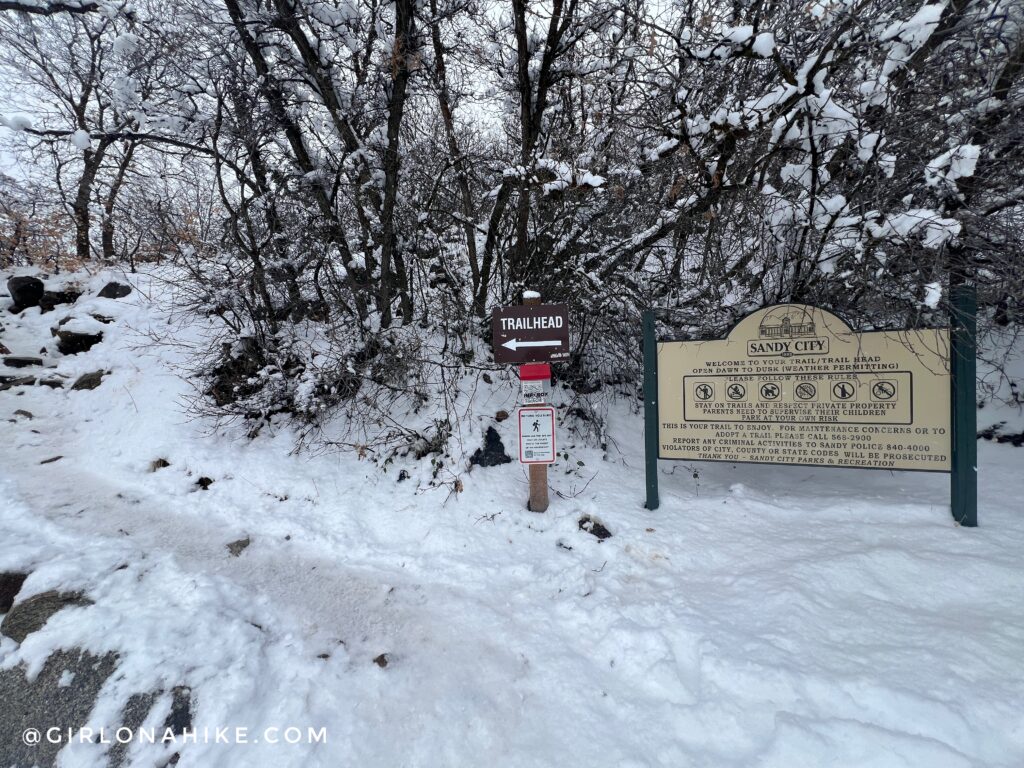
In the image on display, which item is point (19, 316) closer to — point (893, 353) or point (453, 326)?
point (453, 326)

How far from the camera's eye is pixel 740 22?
4.84 m

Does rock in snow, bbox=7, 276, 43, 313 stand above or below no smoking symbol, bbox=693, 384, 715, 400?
above

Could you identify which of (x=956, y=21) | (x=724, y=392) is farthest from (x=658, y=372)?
(x=956, y=21)

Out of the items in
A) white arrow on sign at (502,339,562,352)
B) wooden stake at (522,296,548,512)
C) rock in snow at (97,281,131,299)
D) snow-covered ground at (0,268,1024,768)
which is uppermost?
rock in snow at (97,281,131,299)

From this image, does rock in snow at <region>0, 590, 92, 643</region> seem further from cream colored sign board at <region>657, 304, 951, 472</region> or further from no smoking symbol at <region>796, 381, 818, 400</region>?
no smoking symbol at <region>796, 381, 818, 400</region>

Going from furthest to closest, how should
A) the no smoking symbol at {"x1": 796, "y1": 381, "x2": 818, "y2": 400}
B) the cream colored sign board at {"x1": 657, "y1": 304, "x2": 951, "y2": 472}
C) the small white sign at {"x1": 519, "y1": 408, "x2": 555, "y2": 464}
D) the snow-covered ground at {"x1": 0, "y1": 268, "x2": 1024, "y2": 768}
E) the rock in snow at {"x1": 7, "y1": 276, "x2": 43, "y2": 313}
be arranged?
the rock in snow at {"x1": 7, "y1": 276, "x2": 43, "y2": 313} < the small white sign at {"x1": 519, "y1": 408, "x2": 555, "y2": 464} < the no smoking symbol at {"x1": 796, "y1": 381, "x2": 818, "y2": 400} < the cream colored sign board at {"x1": 657, "y1": 304, "x2": 951, "y2": 472} < the snow-covered ground at {"x1": 0, "y1": 268, "x2": 1024, "y2": 768}

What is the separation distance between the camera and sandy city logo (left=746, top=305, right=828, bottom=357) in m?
3.68

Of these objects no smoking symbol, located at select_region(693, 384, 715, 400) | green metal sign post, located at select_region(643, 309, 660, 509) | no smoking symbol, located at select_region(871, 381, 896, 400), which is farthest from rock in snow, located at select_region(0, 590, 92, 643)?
no smoking symbol, located at select_region(871, 381, 896, 400)

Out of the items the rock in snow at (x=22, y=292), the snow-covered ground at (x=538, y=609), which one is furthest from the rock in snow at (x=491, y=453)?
the rock in snow at (x=22, y=292)

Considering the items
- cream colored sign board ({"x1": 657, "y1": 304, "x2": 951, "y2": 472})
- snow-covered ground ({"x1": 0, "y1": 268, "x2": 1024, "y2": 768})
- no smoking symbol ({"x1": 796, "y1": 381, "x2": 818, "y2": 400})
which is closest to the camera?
snow-covered ground ({"x1": 0, "y1": 268, "x2": 1024, "y2": 768})

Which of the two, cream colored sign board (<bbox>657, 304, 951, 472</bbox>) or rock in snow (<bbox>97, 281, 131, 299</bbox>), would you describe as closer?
cream colored sign board (<bbox>657, 304, 951, 472</bbox>)

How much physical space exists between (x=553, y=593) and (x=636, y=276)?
180 inches

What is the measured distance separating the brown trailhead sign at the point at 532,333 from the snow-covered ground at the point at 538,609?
1.42m

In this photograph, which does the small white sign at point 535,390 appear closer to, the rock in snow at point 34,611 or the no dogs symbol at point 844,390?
the no dogs symbol at point 844,390
